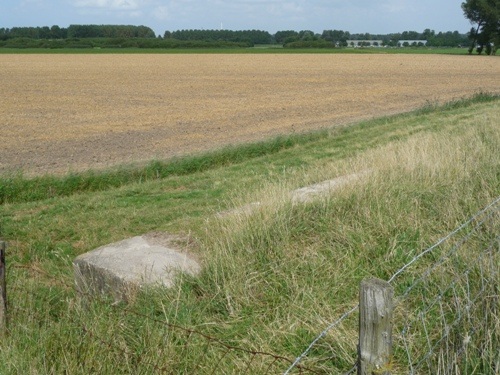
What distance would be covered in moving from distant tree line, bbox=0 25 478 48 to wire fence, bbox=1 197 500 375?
117m

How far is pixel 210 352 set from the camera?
169 inches

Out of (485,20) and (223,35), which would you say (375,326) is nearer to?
(485,20)

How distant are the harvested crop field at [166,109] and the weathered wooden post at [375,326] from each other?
1275cm

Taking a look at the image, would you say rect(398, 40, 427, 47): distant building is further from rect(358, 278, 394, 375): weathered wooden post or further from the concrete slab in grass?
rect(358, 278, 394, 375): weathered wooden post

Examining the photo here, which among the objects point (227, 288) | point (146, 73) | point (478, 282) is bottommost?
point (146, 73)

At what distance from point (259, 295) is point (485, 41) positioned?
4257 inches

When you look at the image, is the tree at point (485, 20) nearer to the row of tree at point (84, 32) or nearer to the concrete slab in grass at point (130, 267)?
the row of tree at point (84, 32)

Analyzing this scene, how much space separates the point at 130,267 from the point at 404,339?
3.04 meters

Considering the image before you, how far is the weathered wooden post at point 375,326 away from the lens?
2.53m

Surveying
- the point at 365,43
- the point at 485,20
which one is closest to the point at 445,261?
the point at 485,20

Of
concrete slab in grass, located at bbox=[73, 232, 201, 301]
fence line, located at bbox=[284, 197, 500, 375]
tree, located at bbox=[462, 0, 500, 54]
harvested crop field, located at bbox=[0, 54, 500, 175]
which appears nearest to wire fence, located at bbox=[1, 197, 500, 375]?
fence line, located at bbox=[284, 197, 500, 375]

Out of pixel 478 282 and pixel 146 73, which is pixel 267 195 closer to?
pixel 478 282

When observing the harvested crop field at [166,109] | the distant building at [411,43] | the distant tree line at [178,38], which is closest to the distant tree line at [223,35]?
the distant tree line at [178,38]

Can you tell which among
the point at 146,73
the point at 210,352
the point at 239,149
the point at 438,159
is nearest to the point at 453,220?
the point at 438,159
